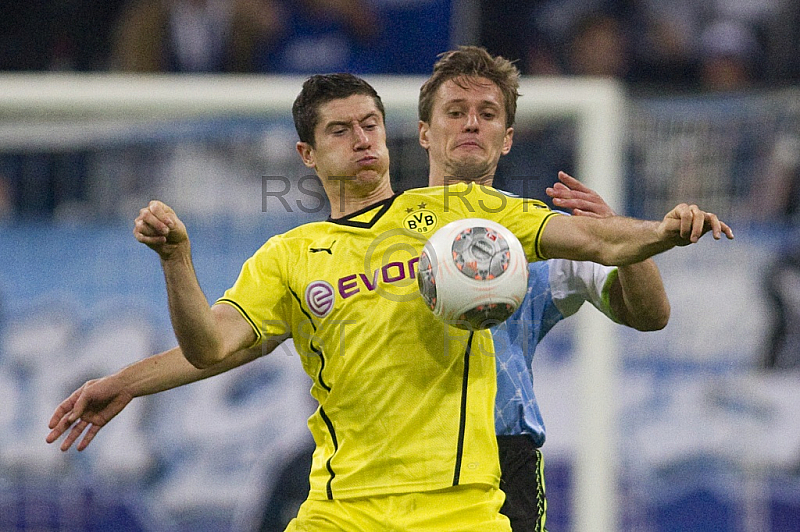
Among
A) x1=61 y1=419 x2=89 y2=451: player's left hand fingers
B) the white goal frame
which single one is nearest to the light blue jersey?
x1=61 y1=419 x2=89 y2=451: player's left hand fingers

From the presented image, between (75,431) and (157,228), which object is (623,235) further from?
(75,431)

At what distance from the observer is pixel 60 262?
817 centimetres

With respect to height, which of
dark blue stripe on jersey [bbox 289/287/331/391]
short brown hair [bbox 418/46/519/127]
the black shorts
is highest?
short brown hair [bbox 418/46/519/127]

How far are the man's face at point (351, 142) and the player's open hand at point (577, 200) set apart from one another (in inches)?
26.0

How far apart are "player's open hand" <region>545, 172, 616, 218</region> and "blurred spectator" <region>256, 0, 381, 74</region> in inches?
217

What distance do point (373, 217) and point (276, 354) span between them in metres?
4.37

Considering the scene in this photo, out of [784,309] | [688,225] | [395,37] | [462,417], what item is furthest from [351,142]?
[395,37]

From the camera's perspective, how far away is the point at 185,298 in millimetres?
3701

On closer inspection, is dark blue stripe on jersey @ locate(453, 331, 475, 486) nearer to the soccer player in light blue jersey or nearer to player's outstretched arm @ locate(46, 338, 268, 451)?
the soccer player in light blue jersey

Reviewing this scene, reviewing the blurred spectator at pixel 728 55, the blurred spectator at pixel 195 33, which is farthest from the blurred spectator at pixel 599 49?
the blurred spectator at pixel 195 33

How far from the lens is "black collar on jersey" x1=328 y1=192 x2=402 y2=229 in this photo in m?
4.09

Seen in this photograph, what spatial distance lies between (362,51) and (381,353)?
235 inches

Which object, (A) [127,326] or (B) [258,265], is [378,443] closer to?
(B) [258,265]

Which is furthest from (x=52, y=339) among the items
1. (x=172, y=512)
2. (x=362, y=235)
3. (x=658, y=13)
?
(x=658, y=13)
